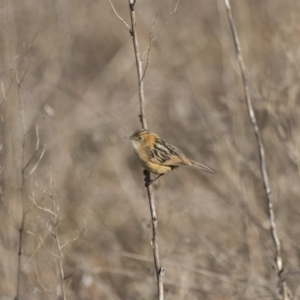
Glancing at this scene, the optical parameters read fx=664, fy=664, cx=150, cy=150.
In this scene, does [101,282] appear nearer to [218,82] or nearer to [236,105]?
[236,105]

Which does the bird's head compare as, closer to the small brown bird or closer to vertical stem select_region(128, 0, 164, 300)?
the small brown bird

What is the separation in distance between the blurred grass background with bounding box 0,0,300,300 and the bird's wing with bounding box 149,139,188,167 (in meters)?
1.34

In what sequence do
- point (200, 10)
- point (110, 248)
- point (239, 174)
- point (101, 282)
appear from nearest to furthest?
1. point (239, 174)
2. point (101, 282)
3. point (110, 248)
4. point (200, 10)

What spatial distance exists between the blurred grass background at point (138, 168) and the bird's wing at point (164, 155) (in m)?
1.34

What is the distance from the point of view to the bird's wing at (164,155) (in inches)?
222

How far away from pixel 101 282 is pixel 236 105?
111 inches

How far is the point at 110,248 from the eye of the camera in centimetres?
937

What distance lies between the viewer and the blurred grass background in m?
7.78

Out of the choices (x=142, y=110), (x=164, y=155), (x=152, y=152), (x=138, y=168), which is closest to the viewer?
(x=142, y=110)

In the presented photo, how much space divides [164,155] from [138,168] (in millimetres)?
5129

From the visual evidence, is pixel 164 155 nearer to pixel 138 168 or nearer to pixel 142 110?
pixel 142 110

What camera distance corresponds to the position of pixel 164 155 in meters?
5.76

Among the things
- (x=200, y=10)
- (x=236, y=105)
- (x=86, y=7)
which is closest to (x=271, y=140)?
(x=236, y=105)

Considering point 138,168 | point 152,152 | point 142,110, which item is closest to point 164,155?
point 152,152
